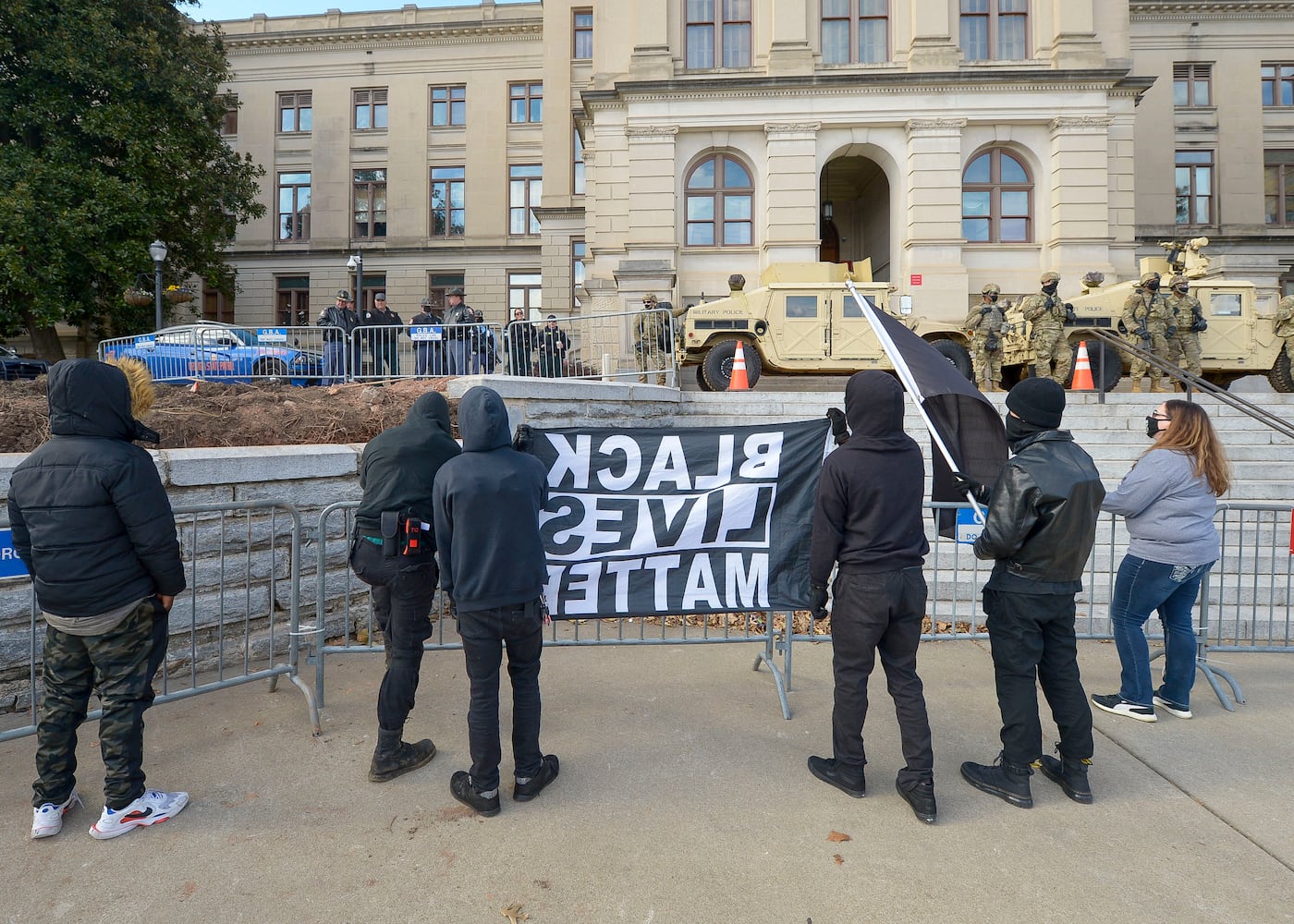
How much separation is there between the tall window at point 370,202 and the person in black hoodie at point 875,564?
3509 centimetres

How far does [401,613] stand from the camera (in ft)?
11.7

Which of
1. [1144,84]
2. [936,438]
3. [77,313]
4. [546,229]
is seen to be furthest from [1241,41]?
[77,313]

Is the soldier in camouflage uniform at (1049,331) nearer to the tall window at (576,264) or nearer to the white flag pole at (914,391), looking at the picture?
the white flag pole at (914,391)

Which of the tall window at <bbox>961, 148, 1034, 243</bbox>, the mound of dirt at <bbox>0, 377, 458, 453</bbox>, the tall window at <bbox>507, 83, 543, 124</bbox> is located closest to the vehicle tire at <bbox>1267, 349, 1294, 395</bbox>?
the tall window at <bbox>961, 148, 1034, 243</bbox>

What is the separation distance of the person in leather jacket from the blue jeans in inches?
46.1

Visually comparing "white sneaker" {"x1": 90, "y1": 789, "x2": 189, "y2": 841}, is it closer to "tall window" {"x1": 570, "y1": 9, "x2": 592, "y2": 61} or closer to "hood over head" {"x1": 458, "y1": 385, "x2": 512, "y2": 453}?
"hood over head" {"x1": 458, "y1": 385, "x2": 512, "y2": 453}

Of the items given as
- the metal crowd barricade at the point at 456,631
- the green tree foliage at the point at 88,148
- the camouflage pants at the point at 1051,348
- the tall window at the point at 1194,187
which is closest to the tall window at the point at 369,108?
the green tree foliage at the point at 88,148

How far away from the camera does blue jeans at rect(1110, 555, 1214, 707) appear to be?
4.12 meters

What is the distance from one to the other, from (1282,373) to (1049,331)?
5.11m

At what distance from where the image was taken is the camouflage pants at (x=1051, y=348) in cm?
1298

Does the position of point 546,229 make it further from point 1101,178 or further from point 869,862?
point 869,862

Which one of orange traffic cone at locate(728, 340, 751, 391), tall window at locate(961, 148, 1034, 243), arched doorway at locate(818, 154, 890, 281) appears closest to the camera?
orange traffic cone at locate(728, 340, 751, 391)

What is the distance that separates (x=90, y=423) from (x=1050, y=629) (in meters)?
4.38

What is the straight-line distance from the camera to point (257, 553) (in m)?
5.05
